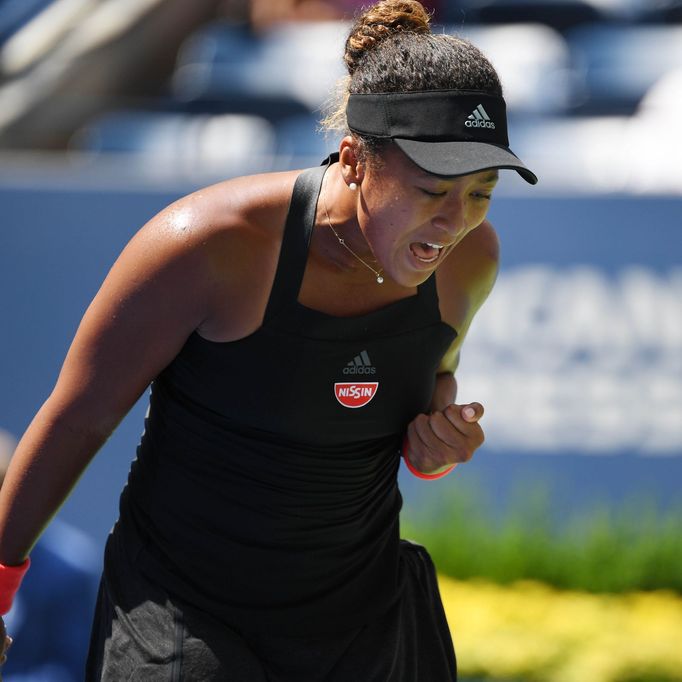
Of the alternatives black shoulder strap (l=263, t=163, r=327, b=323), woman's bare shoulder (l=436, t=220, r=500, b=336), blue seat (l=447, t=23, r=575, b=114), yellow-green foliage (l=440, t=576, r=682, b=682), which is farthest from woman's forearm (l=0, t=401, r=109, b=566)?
blue seat (l=447, t=23, r=575, b=114)

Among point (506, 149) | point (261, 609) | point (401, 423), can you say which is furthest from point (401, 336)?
point (261, 609)

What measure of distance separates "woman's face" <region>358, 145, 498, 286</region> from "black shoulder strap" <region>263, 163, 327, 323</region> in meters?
0.08

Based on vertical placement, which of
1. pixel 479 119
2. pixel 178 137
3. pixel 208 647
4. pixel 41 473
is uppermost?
pixel 479 119

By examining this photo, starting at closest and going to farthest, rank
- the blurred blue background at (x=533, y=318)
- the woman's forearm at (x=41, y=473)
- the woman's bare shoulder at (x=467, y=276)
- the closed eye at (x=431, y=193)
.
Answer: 1. the closed eye at (x=431, y=193)
2. the woman's forearm at (x=41, y=473)
3. the woman's bare shoulder at (x=467, y=276)
4. the blurred blue background at (x=533, y=318)

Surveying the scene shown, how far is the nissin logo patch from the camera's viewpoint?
178cm

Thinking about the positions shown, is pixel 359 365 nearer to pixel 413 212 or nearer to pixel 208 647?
pixel 413 212

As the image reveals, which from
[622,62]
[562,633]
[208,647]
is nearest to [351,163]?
[208,647]

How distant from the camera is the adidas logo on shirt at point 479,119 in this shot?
1638mm

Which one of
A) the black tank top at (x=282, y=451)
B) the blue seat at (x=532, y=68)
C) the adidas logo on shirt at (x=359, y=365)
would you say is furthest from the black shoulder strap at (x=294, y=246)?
the blue seat at (x=532, y=68)

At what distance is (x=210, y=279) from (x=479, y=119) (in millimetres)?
440

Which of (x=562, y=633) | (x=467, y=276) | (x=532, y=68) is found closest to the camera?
(x=467, y=276)

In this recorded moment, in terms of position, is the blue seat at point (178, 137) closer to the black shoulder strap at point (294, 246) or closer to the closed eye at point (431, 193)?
the black shoulder strap at point (294, 246)

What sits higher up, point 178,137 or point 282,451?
point 282,451

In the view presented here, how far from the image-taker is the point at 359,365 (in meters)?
1.79
